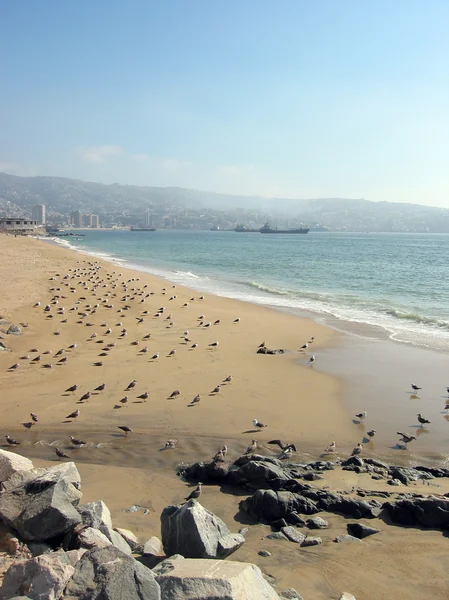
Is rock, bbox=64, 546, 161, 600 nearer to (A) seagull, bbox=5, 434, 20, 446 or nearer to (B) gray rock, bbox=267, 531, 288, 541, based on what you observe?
(B) gray rock, bbox=267, 531, 288, 541

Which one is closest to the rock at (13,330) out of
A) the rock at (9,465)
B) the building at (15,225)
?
the rock at (9,465)

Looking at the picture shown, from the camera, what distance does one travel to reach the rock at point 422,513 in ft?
21.9

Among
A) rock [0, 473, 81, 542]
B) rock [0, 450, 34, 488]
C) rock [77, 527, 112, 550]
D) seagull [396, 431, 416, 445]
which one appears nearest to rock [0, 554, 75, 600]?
rock [77, 527, 112, 550]

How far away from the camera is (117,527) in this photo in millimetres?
6195

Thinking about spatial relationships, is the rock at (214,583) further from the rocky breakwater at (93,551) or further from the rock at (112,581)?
the rock at (112,581)

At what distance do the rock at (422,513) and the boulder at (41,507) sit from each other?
4082 millimetres

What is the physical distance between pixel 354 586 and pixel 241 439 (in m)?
4.32

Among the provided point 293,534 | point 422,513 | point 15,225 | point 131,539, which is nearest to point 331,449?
point 422,513

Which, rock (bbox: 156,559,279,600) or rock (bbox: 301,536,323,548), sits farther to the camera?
rock (bbox: 301,536,323,548)

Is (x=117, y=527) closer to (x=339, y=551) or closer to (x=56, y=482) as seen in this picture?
(x=56, y=482)

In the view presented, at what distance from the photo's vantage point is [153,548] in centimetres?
552

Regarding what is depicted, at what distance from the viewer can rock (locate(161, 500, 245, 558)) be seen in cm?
521

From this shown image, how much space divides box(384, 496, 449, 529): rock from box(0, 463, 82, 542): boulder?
4.08 meters

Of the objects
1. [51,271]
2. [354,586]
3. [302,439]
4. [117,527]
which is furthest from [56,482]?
[51,271]
